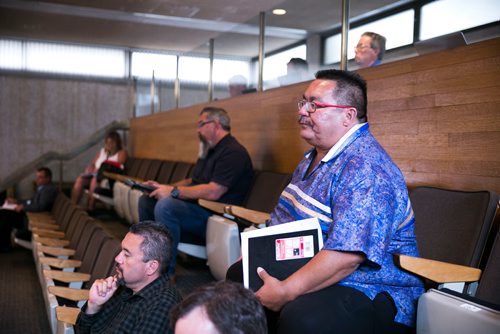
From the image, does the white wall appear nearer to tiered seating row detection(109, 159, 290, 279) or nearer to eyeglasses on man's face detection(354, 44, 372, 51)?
tiered seating row detection(109, 159, 290, 279)

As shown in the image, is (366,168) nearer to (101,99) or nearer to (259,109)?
(259,109)

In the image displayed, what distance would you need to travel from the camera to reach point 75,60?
9.08 m

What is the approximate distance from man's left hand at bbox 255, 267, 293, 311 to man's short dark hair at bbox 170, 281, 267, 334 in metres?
0.53

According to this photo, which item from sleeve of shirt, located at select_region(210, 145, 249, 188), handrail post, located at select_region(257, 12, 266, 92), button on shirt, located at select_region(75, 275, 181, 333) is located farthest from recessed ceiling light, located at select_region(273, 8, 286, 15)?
button on shirt, located at select_region(75, 275, 181, 333)

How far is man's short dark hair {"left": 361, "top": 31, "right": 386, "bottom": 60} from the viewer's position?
245cm

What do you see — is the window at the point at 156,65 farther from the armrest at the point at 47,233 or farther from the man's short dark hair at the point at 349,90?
the man's short dark hair at the point at 349,90

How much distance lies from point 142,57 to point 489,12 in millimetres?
7718

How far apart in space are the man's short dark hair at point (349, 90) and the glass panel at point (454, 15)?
0.69 metres

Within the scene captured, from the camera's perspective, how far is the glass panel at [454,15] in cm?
192

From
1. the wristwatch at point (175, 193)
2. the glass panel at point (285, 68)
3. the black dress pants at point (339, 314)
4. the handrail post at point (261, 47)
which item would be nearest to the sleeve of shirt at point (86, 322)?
the black dress pants at point (339, 314)

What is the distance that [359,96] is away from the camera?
1.55 metres

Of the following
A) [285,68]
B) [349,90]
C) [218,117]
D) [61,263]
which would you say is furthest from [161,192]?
[349,90]

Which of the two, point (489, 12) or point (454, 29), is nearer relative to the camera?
point (489, 12)

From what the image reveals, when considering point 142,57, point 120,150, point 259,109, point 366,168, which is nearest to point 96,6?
point 120,150
